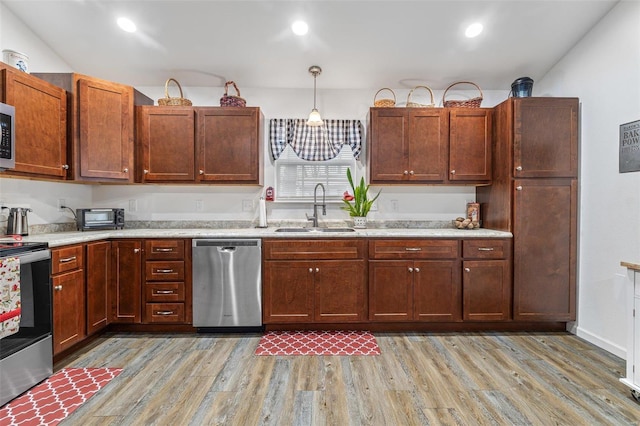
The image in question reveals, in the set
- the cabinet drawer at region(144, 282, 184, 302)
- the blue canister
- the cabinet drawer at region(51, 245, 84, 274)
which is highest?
the blue canister

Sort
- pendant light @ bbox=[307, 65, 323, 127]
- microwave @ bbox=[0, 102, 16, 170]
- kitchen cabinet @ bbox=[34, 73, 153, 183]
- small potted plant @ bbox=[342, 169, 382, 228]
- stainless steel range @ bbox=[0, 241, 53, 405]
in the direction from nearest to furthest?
1. stainless steel range @ bbox=[0, 241, 53, 405]
2. microwave @ bbox=[0, 102, 16, 170]
3. kitchen cabinet @ bbox=[34, 73, 153, 183]
4. pendant light @ bbox=[307, 65, 323, 127]
5. small potted plant @ bbox=[342, 169, 382, 228]

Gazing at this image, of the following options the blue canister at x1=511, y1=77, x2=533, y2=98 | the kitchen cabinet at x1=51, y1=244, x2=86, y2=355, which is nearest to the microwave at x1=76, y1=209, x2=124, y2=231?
the kitchen cabinet at x1=51, y1=244, x2=86, y2=355

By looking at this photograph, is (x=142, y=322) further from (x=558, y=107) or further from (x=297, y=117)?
(x=558, y=107)

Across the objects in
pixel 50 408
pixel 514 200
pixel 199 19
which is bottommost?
pixel 50 408

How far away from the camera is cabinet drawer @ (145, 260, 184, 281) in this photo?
103 inches

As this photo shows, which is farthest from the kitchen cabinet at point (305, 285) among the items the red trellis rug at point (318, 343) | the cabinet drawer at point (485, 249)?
the cabinet drawer at point (485, 249)

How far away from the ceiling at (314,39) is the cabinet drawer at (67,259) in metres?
1.87

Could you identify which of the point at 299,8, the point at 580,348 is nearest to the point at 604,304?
the point at 580,348

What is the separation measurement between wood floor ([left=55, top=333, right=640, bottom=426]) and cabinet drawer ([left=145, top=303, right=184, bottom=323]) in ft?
0.55

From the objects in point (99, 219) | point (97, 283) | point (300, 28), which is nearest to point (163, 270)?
point (97, 283)

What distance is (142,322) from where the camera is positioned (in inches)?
103

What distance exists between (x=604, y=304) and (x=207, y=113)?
385 cm

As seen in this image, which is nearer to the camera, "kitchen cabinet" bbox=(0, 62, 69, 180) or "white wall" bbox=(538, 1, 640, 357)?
"kitchen cabinet" bbox=(0, 62, 69, 180)

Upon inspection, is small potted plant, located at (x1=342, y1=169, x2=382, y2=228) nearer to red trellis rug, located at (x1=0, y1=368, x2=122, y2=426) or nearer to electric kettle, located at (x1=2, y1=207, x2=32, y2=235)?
red trellis rug, located at (x1=0, y1=368, x2=122, y2=426)
